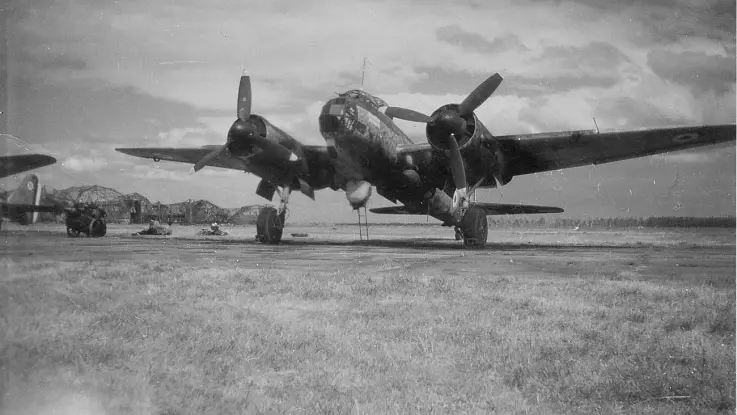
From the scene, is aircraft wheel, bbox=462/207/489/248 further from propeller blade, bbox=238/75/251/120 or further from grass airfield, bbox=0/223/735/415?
propeller blade, bbox=238/75/251/120

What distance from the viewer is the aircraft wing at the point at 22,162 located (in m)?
5.77

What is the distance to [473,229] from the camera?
61.8ft

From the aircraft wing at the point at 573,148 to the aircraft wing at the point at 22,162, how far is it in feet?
45.8

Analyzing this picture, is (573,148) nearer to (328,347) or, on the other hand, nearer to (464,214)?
(464,214)

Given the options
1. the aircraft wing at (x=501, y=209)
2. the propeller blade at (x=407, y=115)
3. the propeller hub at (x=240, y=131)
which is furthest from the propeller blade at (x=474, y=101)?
the aircraft wing at (x=501, y=209)

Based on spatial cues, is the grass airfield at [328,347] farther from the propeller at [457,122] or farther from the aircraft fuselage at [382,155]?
the aircraft fuselage at [382,155]

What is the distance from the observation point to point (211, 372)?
4695 millimetres

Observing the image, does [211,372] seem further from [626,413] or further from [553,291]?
[553,291]

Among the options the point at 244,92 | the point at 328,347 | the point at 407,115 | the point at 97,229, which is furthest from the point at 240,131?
the point at 328,347

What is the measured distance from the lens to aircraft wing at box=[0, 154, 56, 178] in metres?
5.77

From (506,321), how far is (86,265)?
5518 mm

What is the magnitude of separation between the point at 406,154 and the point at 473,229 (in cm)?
378

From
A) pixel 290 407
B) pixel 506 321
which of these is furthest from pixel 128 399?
pixel 506 321

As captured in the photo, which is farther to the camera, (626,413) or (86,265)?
(86,265)
